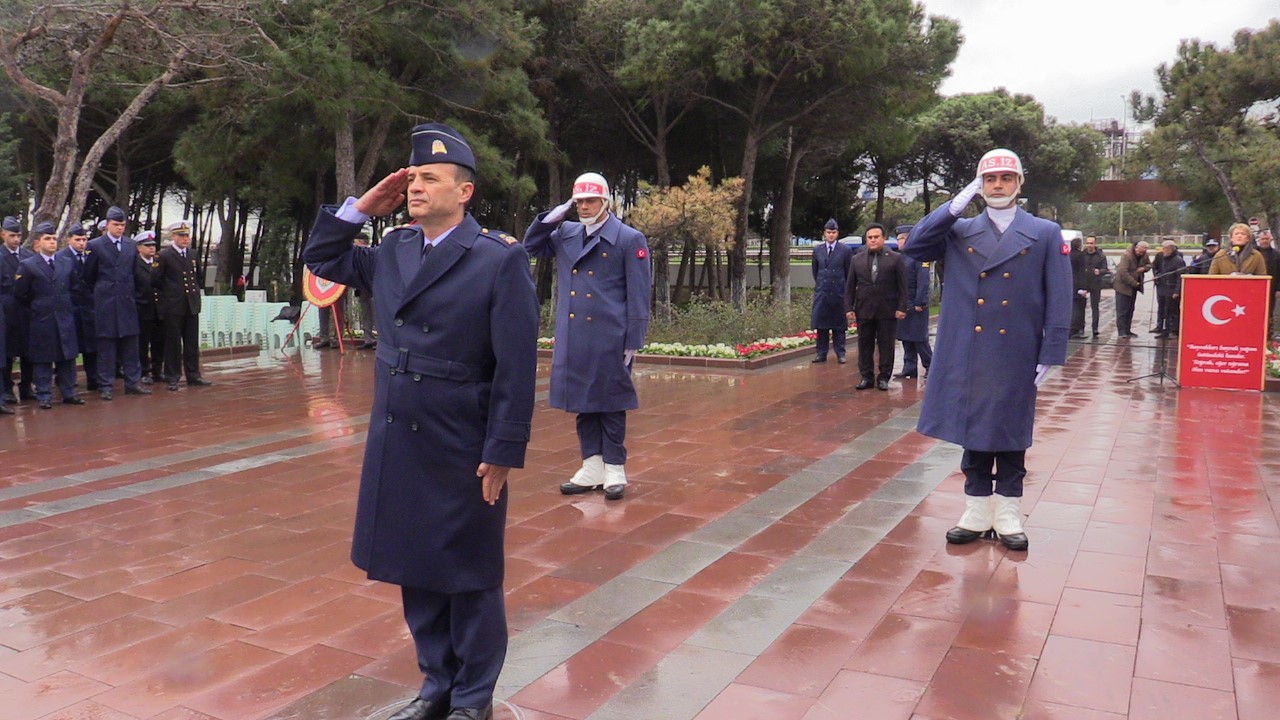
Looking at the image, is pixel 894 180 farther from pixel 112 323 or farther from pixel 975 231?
pixel 975 231

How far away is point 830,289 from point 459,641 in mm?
10253

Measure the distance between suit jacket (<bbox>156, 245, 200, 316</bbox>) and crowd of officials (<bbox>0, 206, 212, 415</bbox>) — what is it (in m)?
0.01

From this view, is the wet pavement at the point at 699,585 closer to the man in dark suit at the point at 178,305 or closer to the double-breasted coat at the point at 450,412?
the double-breasted coat at the point at 450,412

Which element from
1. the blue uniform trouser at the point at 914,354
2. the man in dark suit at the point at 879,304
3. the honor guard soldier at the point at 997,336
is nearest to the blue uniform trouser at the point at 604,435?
the honor guard soldier at the point at 997,336

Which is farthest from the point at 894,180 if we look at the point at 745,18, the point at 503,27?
the point at 503,27

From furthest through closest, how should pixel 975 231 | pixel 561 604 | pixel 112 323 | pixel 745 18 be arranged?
pixel 745 18 < pixel 112 323 < pixel 975 231 < pixel 561 604

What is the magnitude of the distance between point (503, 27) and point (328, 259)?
13.5 m

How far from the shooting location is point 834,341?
13.1m

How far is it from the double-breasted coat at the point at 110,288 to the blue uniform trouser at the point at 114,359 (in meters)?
0.13

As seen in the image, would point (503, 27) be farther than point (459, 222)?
Yes

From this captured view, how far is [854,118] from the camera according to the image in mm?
20484

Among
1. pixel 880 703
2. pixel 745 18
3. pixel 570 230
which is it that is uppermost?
pixel 745 18

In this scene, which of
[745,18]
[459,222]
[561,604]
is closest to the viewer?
[459,222]

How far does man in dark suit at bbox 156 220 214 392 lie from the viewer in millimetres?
11016
